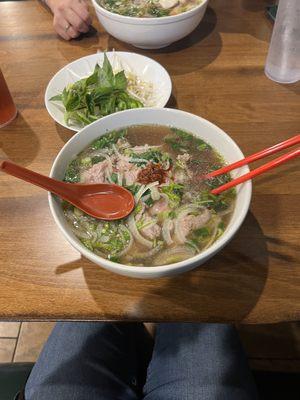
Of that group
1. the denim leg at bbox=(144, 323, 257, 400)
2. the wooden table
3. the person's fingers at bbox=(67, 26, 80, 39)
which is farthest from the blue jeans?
the person's fingers at bbox=(67, 26, 80, 39)

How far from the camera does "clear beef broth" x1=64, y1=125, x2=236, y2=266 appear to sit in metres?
0.90

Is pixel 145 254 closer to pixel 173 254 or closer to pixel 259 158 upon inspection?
pixel 173 254

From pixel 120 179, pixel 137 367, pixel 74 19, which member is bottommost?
pixel 137 367

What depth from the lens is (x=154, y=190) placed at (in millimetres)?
973

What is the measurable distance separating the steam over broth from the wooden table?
0.13 metres

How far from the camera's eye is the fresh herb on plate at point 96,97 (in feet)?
4.17

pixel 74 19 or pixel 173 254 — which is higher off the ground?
pixel 74 19

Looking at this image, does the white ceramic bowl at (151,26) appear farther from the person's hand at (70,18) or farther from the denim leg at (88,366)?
the denim leg at (88,366)

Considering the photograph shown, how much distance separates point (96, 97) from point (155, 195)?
1.74ft

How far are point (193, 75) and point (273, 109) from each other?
0.37m

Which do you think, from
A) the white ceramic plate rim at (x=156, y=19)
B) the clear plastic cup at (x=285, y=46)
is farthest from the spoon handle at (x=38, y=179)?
the clear plastic cup at (x=285, y=46)

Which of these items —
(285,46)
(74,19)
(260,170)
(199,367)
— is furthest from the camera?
(74,19)

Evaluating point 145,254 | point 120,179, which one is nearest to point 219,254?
point 145,254

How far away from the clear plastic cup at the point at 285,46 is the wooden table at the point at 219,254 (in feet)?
0.14
